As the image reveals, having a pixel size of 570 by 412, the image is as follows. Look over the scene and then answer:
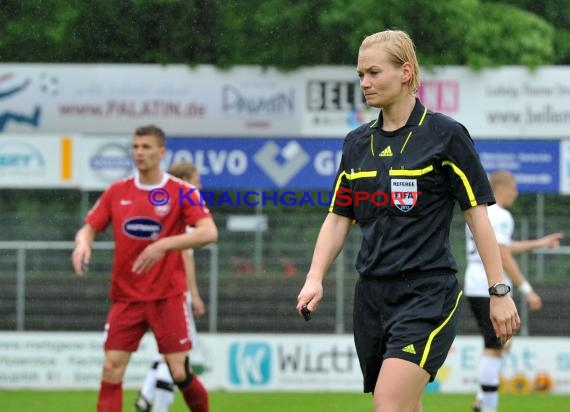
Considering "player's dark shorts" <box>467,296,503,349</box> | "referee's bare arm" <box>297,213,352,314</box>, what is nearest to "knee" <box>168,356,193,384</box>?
"referee's bare arm" <box>297,213,352,314</box>

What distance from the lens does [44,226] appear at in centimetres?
1475

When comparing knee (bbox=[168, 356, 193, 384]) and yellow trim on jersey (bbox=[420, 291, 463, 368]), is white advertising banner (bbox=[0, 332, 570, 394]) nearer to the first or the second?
knee (bbox=[168, 356, 193, 384])

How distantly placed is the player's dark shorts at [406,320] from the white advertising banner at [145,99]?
37.1 ft

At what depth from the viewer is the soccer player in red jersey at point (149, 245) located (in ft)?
26.8

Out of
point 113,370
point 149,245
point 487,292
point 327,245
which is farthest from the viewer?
point 487,292

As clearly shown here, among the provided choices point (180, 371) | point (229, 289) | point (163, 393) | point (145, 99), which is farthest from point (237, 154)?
point (180, 371)

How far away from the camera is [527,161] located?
1655cm

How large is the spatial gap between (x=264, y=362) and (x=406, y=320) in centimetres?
870

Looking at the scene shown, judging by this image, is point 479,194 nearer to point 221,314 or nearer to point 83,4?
point 221,314

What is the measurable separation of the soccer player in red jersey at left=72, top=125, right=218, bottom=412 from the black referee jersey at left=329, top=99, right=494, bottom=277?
281 cm

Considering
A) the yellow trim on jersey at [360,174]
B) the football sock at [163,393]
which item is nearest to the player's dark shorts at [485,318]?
the football sock at [163,393]

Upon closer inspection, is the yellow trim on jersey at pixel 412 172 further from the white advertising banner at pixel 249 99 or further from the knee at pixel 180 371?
the white advertising banner at pixel 249 99

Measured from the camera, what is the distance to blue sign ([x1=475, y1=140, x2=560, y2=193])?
1641cm

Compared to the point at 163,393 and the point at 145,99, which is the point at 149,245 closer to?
the point at 163,393
